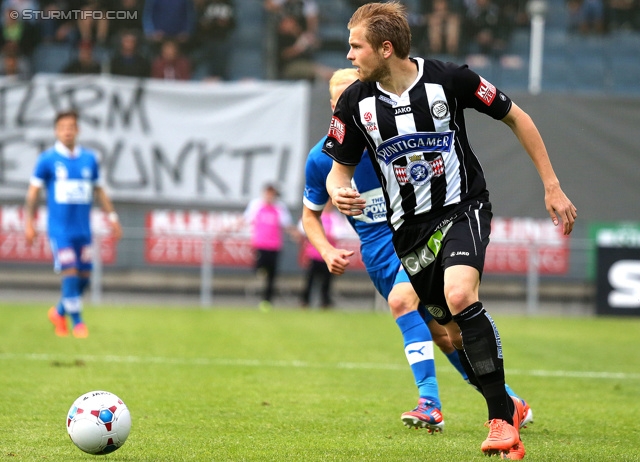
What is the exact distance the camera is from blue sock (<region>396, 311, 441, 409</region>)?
5879 mm

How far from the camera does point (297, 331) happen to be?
13.1 m

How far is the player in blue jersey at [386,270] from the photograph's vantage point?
5.62 metres

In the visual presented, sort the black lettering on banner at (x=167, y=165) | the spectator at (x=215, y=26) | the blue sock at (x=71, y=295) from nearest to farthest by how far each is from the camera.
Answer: the blue sock at (x=71, y=295) → the black lettering on banner at (x=167, y=165) → the spectator at (x=215, y=26)

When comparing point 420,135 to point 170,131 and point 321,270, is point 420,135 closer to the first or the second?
point 321,270

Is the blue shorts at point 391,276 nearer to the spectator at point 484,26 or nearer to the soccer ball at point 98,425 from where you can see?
the soccer ball at point 98,425

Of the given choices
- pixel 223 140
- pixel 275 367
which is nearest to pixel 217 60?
pixel 223 140

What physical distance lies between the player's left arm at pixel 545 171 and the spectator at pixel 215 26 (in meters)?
14.4

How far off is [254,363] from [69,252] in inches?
131

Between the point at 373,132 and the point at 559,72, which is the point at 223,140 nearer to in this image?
the point at 559,72

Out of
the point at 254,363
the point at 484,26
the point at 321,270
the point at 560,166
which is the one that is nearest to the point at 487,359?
the point at 254,363

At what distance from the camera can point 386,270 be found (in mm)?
6258

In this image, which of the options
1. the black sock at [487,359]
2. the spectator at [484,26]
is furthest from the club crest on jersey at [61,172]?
the spectator at [484,26]

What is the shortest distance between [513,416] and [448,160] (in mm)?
1322

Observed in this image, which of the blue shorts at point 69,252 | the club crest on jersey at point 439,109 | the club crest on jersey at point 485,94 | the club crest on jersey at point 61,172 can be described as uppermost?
the club crest on jersey at point 485,94
